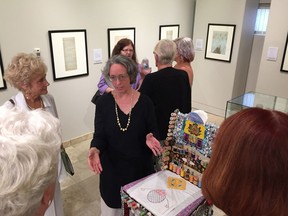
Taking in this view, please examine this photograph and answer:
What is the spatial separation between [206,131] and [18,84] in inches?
52.5

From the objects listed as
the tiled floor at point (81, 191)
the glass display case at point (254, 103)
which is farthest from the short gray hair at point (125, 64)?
the tiled floor at point (81, 191)

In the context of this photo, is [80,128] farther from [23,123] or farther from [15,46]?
[23,123]

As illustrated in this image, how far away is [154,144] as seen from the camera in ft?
5.42

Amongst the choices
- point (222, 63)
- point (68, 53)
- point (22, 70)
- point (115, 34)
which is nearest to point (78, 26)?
point (68, 53)

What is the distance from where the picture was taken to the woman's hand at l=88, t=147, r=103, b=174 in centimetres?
159

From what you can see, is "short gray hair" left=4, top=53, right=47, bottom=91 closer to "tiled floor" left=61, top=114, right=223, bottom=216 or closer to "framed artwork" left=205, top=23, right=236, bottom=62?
"tiled floor" left=61, top=114, right=223, bottom=216

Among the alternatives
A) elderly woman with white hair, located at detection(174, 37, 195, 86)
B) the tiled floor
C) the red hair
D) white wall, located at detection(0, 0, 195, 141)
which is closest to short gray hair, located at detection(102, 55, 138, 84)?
elderly woman with white hair, located at detection(174, 37, 195, 86)

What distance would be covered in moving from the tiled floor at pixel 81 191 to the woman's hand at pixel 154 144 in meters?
1.21

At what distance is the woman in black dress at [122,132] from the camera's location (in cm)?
166

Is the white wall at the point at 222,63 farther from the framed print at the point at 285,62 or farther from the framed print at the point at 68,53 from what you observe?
the framed print at the point at 68,53

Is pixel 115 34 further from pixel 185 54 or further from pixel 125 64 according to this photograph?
pixel 125 64

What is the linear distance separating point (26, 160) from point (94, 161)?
1036 millimetres

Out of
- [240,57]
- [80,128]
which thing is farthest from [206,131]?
[240,57]

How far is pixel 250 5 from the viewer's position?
13.6 feet
